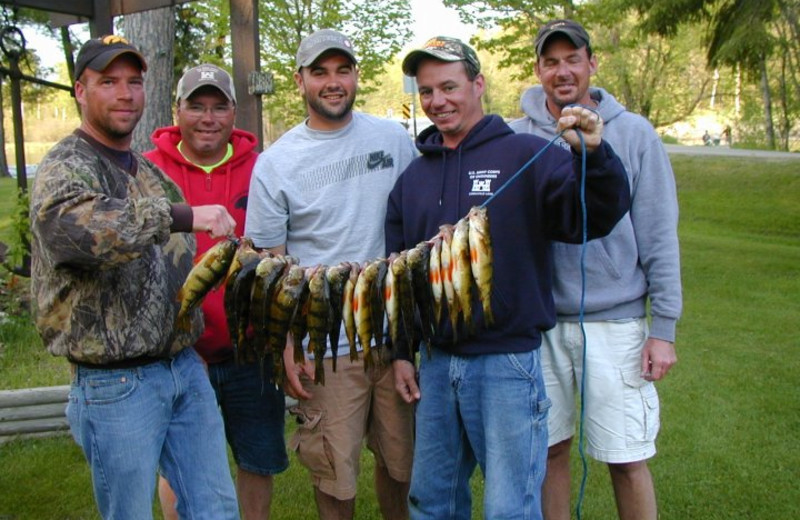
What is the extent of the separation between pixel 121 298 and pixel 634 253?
95.7 inches

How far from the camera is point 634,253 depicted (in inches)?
154

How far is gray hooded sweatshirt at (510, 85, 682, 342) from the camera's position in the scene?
3.80 meters

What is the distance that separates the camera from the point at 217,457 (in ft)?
11.8

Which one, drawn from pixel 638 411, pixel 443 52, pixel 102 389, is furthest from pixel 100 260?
pixel 638 411

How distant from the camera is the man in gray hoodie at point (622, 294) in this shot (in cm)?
381

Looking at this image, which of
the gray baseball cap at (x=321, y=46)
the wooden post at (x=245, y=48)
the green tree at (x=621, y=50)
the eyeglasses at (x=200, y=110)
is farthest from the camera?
the green tree at (x=621, y=50)

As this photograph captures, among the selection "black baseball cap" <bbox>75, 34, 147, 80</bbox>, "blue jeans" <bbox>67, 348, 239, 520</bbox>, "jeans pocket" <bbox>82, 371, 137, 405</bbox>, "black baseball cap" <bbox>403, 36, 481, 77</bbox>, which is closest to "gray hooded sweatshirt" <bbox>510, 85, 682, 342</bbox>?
"black baseball cap" <bbox>403, 36, 481, 77</bbox>

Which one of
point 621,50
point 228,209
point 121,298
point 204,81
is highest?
point 621,50

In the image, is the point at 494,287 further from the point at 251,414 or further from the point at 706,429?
the point at 706,429

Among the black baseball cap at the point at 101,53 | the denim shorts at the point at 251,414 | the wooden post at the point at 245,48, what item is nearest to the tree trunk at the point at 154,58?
the wooden post at the point at 245,48

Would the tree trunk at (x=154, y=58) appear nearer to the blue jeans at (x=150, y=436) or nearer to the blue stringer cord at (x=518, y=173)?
the blue jeans at (x=150, y=436)

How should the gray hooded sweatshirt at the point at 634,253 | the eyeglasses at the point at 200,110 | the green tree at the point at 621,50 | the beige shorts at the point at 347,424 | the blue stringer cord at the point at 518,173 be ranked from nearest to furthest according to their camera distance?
the blue stringer cord at the point at 518,173, the gray hooded sweatshirt at the point at 634,253, the beige shorts at the point at 347,424, the eyeglasses at the point at 200,110, the green tree at the point at 621,50

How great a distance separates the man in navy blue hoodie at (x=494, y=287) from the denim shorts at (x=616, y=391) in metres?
0.42

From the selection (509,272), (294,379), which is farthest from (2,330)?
(509,272)
